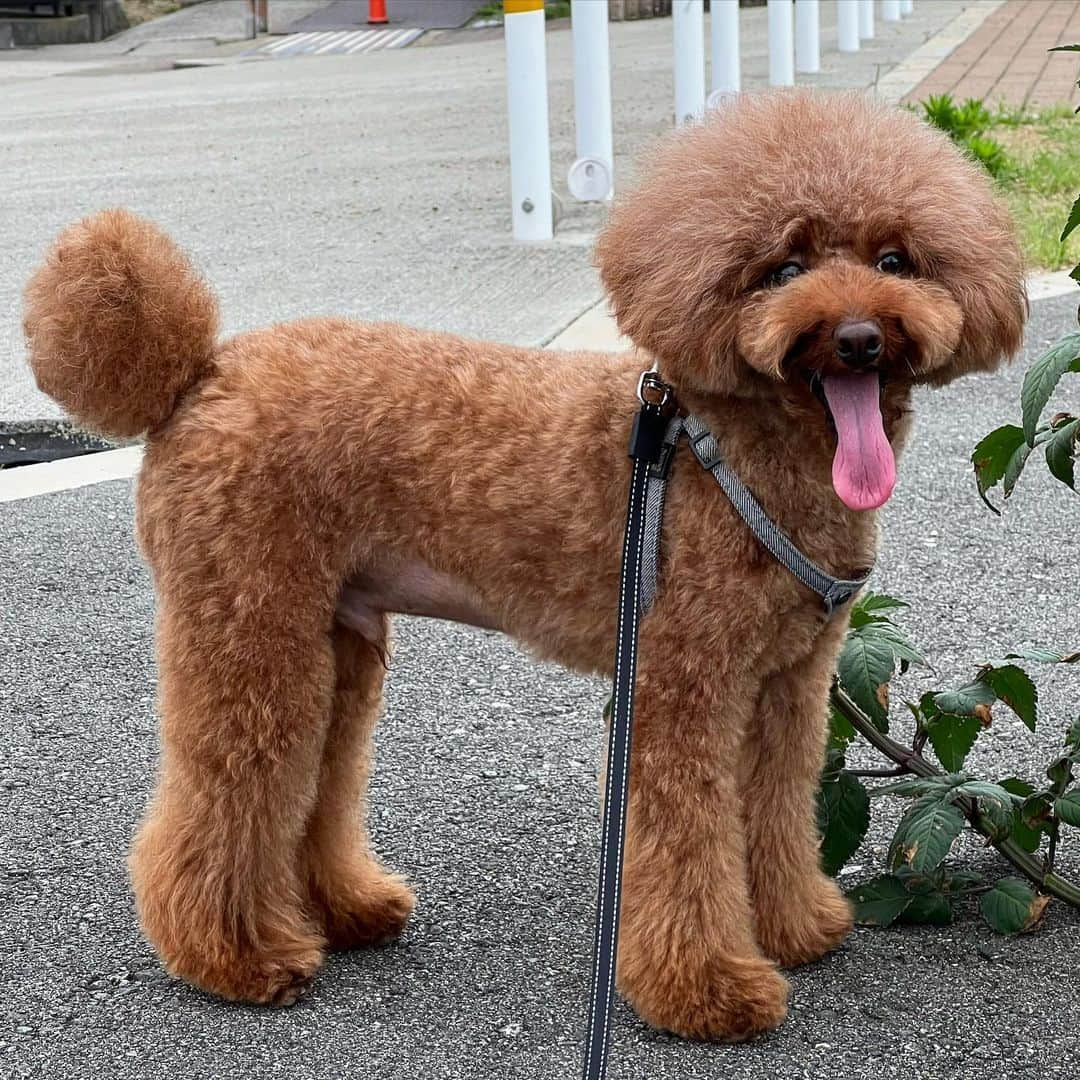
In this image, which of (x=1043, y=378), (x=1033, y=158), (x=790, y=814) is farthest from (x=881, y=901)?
(x=1033, y=158)

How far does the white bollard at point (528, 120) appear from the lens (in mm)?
7773

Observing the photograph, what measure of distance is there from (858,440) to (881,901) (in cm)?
106

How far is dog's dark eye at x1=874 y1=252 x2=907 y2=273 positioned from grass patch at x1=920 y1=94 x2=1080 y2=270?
5.10 meters

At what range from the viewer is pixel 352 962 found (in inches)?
121

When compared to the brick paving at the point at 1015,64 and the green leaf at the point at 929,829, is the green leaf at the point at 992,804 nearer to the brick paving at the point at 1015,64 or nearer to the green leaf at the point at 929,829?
the green leaf at the point at 929,829

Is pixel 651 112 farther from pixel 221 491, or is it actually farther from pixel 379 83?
pixel 221 491

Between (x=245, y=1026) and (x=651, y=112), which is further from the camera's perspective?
(x=651, y=112)

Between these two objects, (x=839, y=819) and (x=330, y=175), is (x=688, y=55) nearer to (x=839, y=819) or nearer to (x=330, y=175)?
(x=330, y=175)

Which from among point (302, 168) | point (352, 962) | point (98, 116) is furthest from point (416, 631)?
point (98, 116)

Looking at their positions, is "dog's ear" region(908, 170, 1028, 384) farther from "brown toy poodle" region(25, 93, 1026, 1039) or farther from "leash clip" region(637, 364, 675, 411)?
"leash clip" region(637, 364, 675, 411)

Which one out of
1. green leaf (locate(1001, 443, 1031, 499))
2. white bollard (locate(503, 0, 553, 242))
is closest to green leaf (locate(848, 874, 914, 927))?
green leaf (locate(1001, 443, 1031, 499))

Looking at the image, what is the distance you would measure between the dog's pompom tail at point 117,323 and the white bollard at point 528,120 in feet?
17.3

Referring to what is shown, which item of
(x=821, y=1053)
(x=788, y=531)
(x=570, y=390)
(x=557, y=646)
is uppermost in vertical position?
(x=570, y=390)

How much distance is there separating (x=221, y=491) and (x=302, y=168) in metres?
8.39
